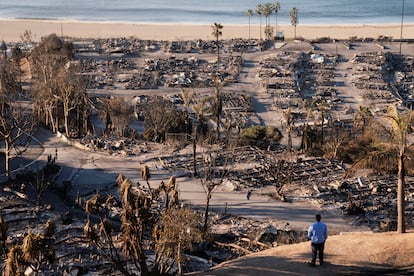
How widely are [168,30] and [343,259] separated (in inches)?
2695

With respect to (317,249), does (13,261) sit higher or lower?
higher

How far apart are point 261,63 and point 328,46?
10.1m

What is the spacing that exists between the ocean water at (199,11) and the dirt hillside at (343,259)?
7735 cm

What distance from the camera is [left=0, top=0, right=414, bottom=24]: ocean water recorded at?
9447cm

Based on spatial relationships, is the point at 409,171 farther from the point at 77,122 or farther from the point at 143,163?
the point at 77,122

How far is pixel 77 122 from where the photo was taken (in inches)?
1464

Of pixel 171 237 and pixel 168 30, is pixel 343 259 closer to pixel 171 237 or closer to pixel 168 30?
pixel 171 237

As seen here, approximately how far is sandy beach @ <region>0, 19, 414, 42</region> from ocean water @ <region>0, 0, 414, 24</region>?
7.47m

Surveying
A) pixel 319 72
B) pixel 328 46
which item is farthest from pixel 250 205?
pixel 328 46

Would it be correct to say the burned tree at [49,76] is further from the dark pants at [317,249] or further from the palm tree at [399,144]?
the dark pants at [317,249]

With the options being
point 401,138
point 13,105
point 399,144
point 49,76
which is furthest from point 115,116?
point 401,138

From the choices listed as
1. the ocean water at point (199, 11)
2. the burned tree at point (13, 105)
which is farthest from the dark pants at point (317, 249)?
the ocean water at point (199, 11)

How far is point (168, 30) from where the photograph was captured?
8112cm

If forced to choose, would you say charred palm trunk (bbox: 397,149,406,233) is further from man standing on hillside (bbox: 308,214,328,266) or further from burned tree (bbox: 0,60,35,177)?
burned tree (bbox: 0,60,35,177)
